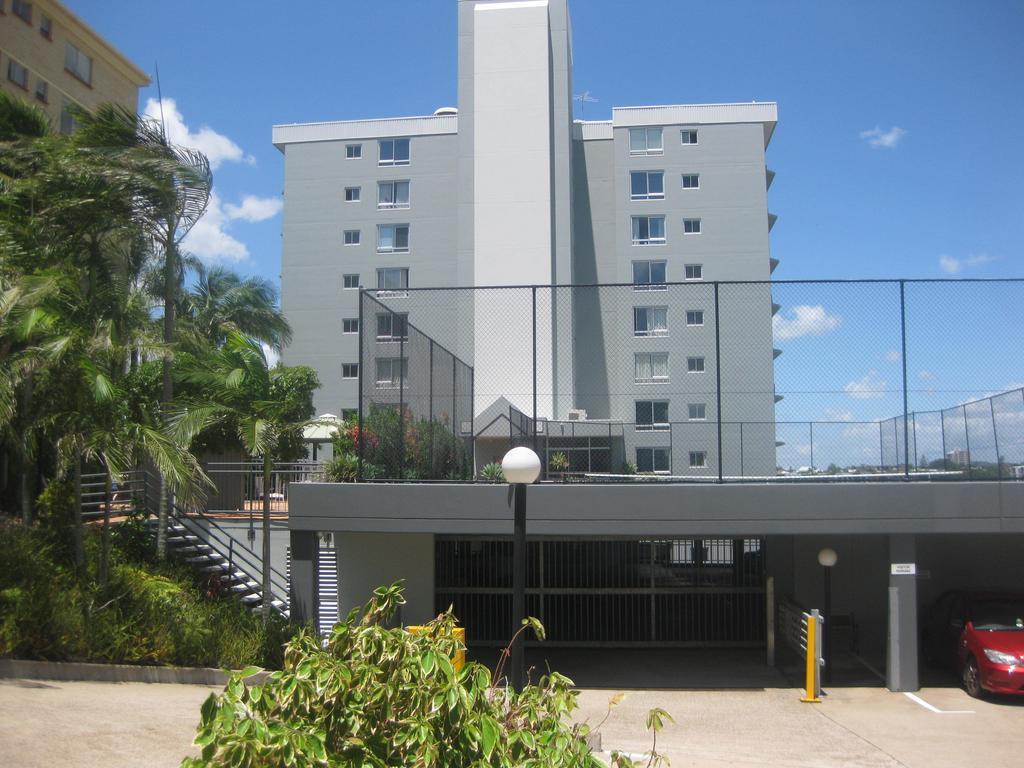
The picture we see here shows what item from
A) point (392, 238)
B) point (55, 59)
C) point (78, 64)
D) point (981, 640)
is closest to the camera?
point (981, 640)

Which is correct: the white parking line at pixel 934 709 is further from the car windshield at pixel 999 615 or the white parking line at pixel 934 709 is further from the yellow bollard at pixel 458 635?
the yellow bollard at pixel 458 635

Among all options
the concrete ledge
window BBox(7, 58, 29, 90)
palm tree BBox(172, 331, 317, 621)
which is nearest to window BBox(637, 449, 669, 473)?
palm tree BBox(172, 331, 317, 621)

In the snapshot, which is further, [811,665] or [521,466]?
[811,665]

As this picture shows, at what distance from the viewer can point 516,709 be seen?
5.57 metres

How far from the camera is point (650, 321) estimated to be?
40.0 meters

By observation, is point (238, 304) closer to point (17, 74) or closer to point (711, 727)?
point (17, 74)

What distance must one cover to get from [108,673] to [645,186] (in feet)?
130

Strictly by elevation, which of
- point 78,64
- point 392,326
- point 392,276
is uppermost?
point 78,64

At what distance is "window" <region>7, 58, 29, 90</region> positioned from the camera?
33.7 m

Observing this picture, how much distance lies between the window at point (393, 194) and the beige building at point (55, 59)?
43.3 ft

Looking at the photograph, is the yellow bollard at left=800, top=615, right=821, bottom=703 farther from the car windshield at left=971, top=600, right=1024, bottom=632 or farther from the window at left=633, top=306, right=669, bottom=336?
the window at left=633, top=306, right=669, bottom=336

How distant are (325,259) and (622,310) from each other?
15822 mm

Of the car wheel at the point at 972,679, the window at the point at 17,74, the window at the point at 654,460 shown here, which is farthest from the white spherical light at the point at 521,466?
the window at the point at 17,74

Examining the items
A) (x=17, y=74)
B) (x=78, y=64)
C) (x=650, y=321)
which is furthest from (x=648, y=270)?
(x=17, y=74)
